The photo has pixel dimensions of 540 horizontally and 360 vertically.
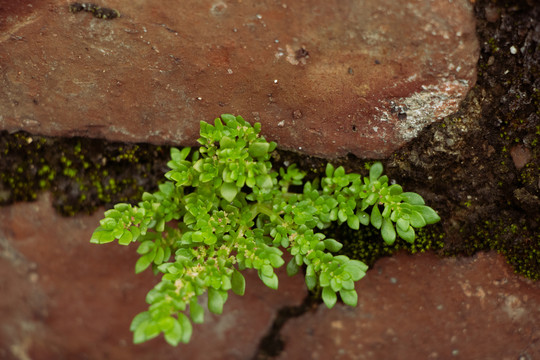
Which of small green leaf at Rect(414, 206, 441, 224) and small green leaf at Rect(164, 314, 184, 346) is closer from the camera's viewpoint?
small green leaf at Rect(164, 314, 184, 346)

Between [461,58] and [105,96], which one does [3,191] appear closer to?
[105,96]

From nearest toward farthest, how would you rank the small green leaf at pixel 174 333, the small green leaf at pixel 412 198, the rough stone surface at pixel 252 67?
the small green leaf at pixel 174 333 < the rough stone surface at pixel 252 67 < the small green leaf at pixel 412 198

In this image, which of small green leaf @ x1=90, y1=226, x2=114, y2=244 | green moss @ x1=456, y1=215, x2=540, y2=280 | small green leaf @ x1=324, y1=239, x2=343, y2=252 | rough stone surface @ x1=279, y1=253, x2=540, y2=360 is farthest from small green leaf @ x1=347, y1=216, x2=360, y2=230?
small green leaf @ x1=90, y1=226, x2=114, y2=244

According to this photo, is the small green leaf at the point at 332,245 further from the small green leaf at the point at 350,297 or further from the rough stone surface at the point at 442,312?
the rough stone surface at the point at 442,312

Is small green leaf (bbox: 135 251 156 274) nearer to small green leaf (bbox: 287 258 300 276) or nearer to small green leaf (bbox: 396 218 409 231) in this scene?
small green leaf (bbox: 287 258 300 276)

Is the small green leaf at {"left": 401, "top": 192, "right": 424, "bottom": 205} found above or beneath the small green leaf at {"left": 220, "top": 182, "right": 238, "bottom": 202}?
above

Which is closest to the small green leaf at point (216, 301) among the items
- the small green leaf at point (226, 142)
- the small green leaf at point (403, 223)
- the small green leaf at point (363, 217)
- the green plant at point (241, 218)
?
the green plant at point (241, 218)

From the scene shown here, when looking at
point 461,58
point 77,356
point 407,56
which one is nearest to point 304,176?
point 407,56
